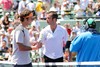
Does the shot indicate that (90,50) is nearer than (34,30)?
Yes

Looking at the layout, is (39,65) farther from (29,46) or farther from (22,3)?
(22,3)

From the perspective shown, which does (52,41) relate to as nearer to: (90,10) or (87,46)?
(87,46)

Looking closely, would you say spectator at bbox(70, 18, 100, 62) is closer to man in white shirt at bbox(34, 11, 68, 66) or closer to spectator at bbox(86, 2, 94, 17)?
man in white shirt at bbox(34, 11, 68, 66)

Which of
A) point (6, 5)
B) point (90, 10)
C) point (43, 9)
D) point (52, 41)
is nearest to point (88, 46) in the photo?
point (52, 41)

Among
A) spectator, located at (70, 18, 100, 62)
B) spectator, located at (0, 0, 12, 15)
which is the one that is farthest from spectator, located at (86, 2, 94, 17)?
spectator, located at (70, 18, 100, 62)

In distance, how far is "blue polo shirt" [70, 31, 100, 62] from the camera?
5.66 m

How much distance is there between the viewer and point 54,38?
6363 mm

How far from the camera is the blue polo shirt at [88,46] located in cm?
566

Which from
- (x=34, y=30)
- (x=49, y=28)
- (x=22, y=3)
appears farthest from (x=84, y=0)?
(x=49, y=28)

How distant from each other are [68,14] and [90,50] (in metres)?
10.3

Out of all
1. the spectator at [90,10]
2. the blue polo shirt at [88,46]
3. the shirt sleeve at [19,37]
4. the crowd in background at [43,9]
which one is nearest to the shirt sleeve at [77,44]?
the blue polo shirt at [88,46]

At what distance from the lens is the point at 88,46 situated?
5.68 metres

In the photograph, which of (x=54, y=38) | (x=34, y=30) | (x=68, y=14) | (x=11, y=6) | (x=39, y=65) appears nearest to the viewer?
(x=39, y=65)

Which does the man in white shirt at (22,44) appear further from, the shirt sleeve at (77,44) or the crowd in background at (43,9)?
the crowd in background at (43,9)
